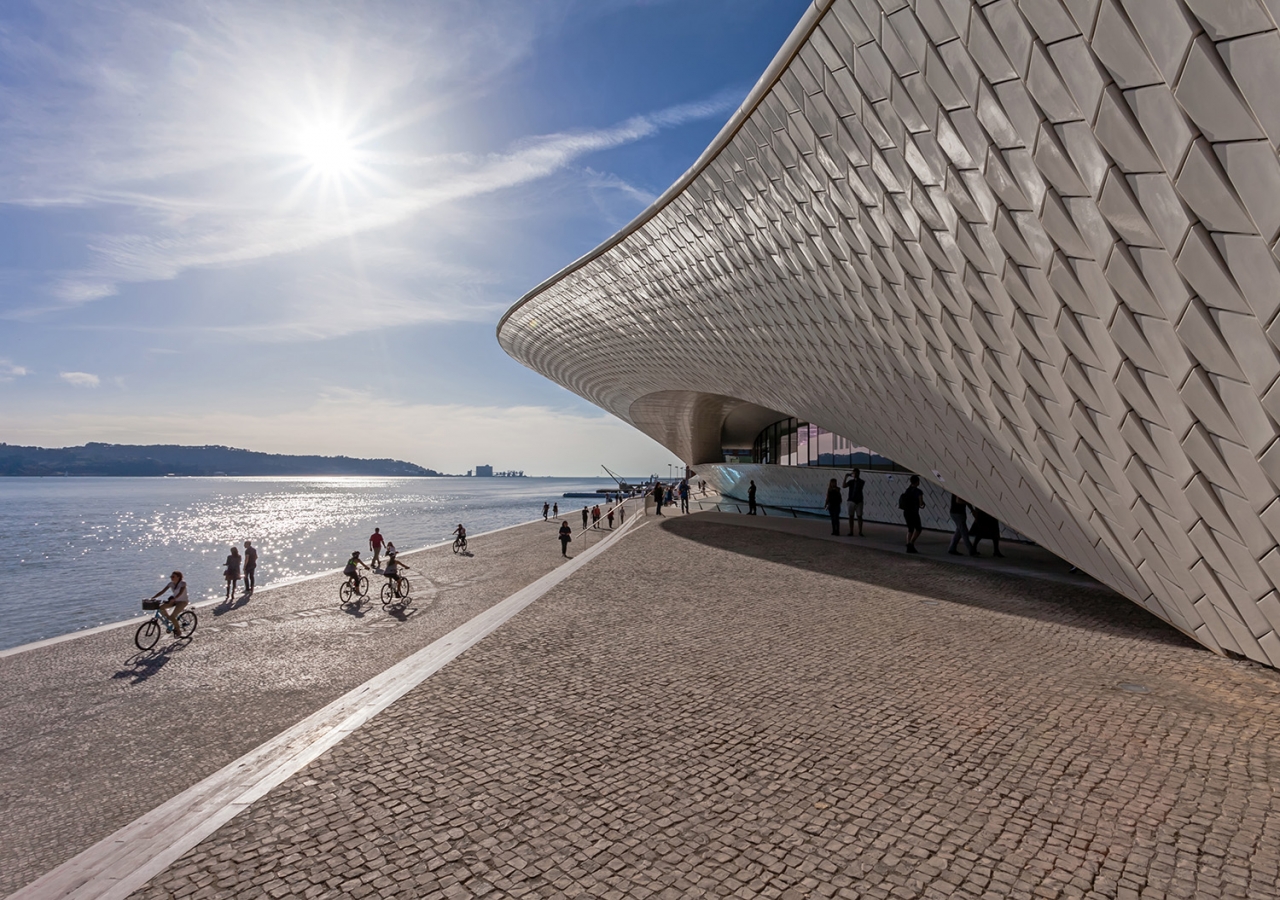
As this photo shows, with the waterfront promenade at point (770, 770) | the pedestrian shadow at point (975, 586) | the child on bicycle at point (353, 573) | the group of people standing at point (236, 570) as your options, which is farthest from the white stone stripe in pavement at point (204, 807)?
the group of people standing at point (236, 570)

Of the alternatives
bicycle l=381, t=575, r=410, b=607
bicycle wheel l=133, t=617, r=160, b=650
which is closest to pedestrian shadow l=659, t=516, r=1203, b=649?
bicycle l=381, t=575, r=410, b=607

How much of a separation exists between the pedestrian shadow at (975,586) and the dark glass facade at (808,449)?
490cm

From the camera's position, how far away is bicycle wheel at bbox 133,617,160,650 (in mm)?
8328

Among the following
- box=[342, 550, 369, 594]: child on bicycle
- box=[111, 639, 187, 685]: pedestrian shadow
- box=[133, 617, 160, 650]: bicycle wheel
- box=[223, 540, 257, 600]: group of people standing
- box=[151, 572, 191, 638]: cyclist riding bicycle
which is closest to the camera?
box=[111, 639, 187, 685]: pedestrian shadow

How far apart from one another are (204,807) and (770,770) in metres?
3.25

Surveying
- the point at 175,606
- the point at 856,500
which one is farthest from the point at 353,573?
the point at 856,500

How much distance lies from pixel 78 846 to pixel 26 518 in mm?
79269

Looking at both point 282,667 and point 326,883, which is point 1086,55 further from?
point 282,667

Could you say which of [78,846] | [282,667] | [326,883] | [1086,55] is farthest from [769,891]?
[282,667]

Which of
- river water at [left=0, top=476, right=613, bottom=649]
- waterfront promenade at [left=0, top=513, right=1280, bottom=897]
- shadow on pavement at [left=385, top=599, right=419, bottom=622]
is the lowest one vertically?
river water at [left=0, top=476, right=613, bottom=649]

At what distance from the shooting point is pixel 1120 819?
3.17 meters

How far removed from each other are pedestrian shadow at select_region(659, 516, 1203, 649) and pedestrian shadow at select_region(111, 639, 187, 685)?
9118mm

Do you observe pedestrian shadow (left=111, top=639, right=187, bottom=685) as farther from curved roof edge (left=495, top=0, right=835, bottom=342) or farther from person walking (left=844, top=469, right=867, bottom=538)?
person walking (left=844, top=469, right=867, bottom=538)

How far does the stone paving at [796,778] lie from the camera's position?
2.84 metres
